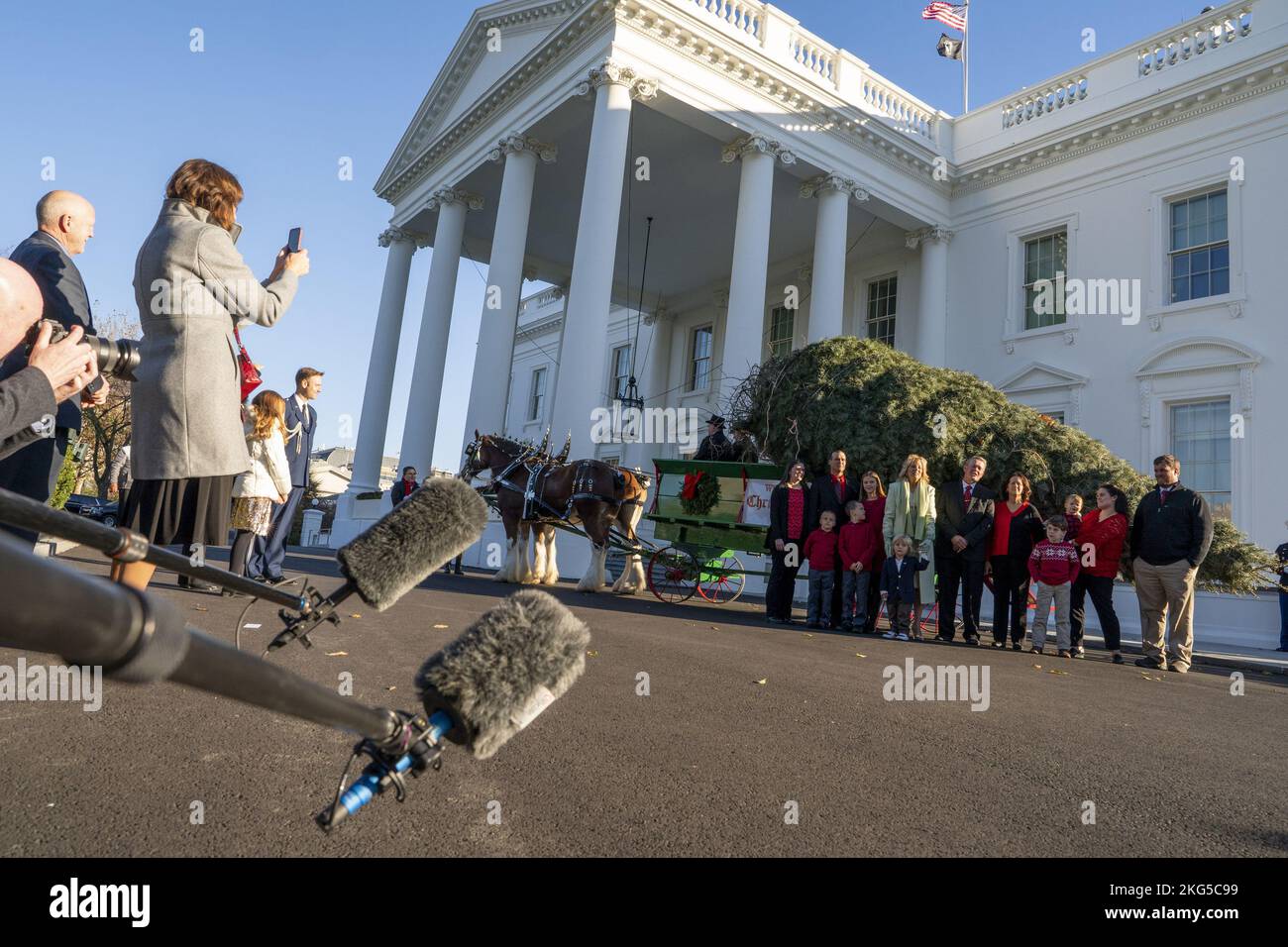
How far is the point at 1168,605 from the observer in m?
8.98

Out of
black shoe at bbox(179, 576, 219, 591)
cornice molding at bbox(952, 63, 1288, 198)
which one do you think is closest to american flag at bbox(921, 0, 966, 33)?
cornice molding at bbox(952, 63, 1288, 198)

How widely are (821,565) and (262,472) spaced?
6.49m

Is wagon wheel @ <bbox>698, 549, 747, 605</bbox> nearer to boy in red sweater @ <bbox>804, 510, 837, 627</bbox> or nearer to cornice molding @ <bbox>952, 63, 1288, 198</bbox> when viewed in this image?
boy in red sweater @ <bbox>804, 510, 837, 627</bbox>

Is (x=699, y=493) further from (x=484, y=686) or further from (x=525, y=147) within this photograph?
(x=525, y=147)

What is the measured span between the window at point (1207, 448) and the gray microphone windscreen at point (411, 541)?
17794 mm

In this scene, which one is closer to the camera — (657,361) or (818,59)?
(818,59)

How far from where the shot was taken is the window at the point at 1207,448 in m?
16.0

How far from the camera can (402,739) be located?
4.36 feet

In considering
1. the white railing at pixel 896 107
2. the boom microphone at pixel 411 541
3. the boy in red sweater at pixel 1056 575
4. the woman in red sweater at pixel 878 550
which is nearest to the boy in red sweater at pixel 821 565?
the woman in red sweater at pixel 878 550

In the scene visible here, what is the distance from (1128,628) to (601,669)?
1329cm

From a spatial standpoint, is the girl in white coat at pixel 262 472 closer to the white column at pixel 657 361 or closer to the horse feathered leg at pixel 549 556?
the horse feathered leg at pixel 549 556

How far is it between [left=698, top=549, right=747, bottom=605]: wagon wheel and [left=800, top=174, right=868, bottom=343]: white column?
821 centimetres

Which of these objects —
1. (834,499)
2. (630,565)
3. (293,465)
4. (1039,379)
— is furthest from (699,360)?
(293,465)
